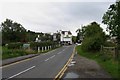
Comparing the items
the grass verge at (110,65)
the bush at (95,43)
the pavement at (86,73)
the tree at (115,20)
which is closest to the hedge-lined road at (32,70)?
the pavement at (86,73)

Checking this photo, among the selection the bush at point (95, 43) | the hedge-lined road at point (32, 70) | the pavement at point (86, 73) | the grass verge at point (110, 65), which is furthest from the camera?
the bush at point (95, 43)

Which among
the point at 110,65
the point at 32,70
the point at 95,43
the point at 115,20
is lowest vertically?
the point at 32,70

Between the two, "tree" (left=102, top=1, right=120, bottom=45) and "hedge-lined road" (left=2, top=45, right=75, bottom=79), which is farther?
"tree" (left=102, top=1, right=120, bottom=45)

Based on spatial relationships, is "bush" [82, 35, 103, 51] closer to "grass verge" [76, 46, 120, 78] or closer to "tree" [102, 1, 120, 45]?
"tree" [102, 1, 120, 45]

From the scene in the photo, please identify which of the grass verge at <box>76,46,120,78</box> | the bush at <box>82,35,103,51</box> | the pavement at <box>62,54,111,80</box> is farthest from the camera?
the bush at <box>82,35,103,51</box>

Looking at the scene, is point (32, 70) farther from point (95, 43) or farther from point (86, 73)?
point (95, 43)

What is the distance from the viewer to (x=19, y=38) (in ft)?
385

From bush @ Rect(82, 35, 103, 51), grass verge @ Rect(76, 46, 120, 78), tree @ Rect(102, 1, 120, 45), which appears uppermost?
tree @ Rect(102, 1, 120, 45)

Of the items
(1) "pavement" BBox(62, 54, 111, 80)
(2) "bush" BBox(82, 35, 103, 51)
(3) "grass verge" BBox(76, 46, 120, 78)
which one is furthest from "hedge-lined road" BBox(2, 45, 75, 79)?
(2) "bush" BBox(82, 35, 103, 51)

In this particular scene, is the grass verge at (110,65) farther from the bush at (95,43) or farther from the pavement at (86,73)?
the bush at (95,43)

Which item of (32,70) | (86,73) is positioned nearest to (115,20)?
(86,73)

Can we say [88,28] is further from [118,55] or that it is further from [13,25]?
[13,25]

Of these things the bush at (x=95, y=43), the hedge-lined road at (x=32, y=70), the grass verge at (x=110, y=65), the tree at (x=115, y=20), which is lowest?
the hedge-lined road at (x=32, y=70)

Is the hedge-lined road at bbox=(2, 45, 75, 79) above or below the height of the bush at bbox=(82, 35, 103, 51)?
below
